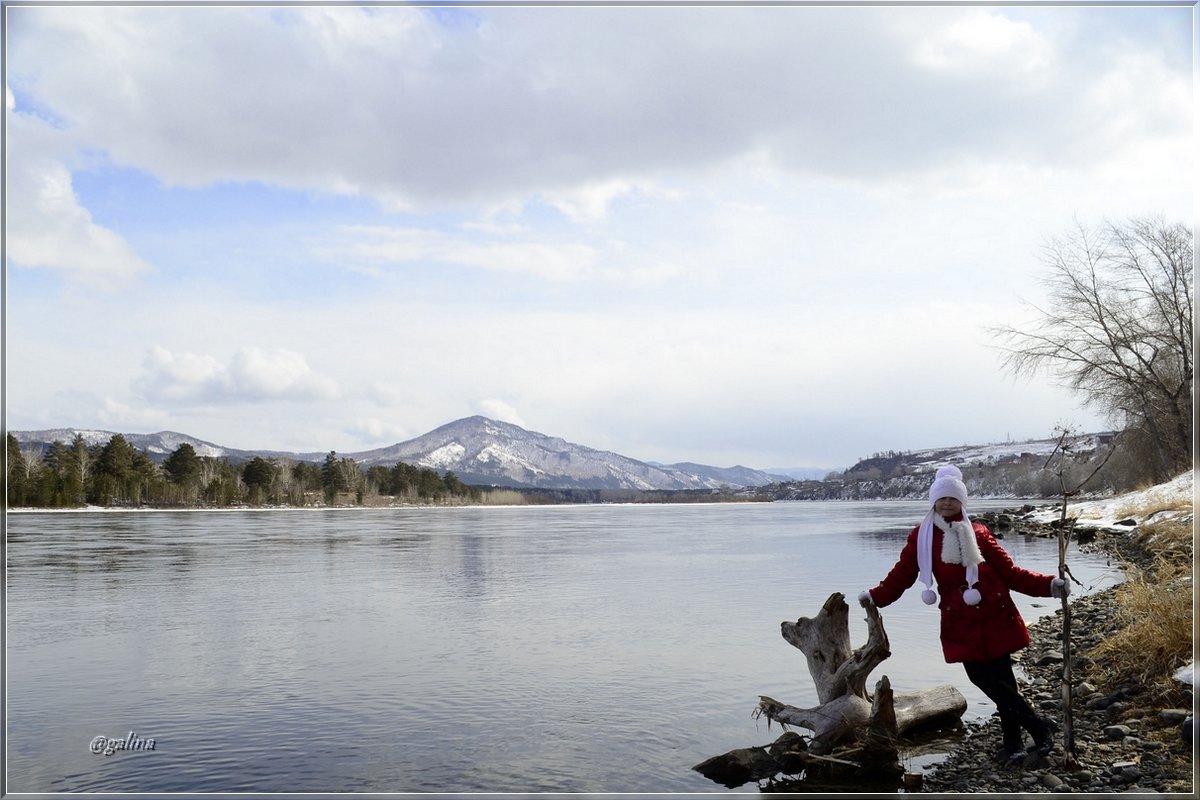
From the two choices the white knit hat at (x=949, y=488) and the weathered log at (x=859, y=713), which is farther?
the weathered log at (x=859, y=713)

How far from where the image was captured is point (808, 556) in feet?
98.9

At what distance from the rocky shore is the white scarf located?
1.34 metres

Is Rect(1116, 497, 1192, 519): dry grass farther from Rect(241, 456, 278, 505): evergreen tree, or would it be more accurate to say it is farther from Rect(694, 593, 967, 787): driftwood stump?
Rect(241, 456, 278, 505): evergreen tree

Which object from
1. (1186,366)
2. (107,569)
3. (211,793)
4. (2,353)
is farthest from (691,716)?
(1186,366)

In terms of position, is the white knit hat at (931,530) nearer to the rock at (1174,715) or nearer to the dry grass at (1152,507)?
the rock at (1174,715)

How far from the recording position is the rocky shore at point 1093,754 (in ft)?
19.5

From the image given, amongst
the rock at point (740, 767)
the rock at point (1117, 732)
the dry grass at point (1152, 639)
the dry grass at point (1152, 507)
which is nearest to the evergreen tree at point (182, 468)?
the dry grass at point (1152, 507)

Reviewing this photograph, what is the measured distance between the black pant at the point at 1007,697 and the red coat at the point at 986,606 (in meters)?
0.10

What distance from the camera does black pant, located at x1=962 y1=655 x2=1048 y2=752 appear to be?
6.32 meters

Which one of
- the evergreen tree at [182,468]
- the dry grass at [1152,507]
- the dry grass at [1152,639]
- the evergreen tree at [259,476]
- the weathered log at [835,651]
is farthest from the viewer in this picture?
the evergreen tree at [259,476]

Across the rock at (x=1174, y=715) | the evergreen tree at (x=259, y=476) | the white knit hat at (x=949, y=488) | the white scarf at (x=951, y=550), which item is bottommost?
the evergreen tree at (x=259, y=476)

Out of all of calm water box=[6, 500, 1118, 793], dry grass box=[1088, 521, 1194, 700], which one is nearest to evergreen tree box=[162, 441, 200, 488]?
calm water box=[6, 500, 1118, 793]

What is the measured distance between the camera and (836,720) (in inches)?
284

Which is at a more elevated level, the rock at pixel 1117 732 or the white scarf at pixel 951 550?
the white scarf at pixel 951 550
